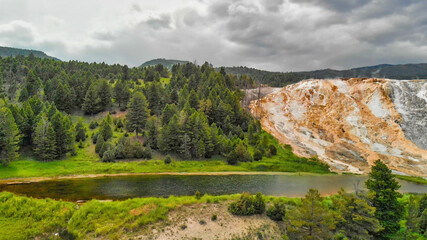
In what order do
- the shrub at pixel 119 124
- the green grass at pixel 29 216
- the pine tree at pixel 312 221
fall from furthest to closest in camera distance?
the shrub at pixel 119 124, the pine tree at pixel 312 221, the green grass at pixel 29 216

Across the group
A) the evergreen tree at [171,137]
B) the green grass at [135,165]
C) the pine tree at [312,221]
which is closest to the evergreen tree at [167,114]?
the evergreen tree at [171,137]

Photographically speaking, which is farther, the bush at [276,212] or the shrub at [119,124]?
the shrub at [119,124]

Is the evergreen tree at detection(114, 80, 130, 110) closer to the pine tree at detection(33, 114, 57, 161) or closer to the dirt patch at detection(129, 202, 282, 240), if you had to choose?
the pine tree at detection(33, 114, 57, 161)

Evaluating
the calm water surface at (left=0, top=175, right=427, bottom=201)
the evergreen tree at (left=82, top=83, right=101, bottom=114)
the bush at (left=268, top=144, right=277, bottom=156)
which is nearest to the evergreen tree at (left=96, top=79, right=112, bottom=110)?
the evergreen tree at (left=82, top=83, right=101, bottom=114)

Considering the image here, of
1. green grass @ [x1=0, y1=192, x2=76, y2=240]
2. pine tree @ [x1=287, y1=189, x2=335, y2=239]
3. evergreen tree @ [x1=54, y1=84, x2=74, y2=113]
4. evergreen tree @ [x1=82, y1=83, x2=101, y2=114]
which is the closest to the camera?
green grass @ [x1=0, y1=192, x2=76, y2=240]

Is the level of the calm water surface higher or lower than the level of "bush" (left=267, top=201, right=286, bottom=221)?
lower

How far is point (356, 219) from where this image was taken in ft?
68.6

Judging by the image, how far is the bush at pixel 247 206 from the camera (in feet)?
87.3

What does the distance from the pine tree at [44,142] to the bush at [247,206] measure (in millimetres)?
48863

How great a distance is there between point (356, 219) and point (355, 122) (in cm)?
7324

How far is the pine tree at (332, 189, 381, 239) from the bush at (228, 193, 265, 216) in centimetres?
839

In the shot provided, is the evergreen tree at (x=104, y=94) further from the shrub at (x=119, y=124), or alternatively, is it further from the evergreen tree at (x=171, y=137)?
the evergreen tree at (x=171, y=137)

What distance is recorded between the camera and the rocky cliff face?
227 feet

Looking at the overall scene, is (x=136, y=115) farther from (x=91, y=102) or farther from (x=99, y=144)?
(x=91, y=102)
